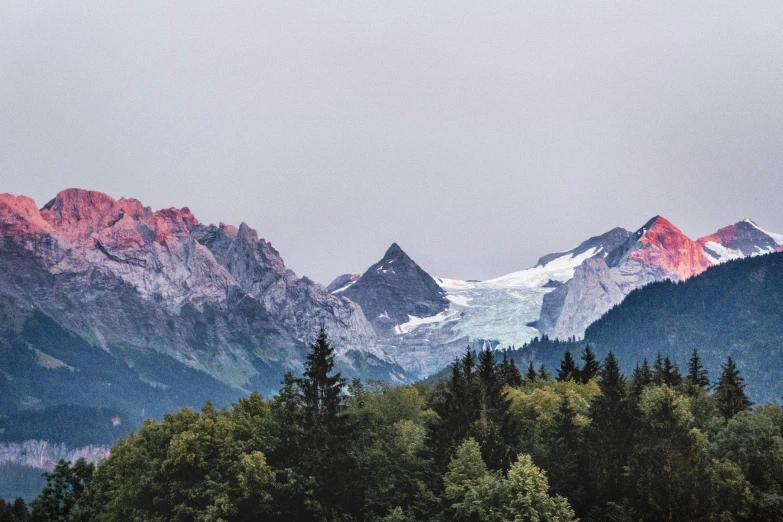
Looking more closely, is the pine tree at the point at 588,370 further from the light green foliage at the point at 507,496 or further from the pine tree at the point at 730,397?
the light green foliage at the point at 507,496

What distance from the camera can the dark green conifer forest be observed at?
9244cm

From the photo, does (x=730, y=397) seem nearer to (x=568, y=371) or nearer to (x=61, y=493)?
(x=568, y=371)

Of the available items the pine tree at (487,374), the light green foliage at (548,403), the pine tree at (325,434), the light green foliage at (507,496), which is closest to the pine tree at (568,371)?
the light green foliage at (548,403)

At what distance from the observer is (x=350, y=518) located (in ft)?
324

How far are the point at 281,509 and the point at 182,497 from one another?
11.9m

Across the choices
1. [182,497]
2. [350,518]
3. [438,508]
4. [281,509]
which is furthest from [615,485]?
[182,497]

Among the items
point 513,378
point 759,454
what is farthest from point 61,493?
point 759,454

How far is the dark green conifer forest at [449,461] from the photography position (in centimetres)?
9244

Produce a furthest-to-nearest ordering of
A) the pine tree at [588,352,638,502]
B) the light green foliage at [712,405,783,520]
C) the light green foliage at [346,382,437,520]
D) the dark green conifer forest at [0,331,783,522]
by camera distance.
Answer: the light green foliage at [346,382,437,520], the pine tree at [588,352,638,502], the light green foliage at [712,405,783,520], the dark green conifer forest at [0,331,783,522]

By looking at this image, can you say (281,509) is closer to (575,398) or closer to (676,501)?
(676,501)

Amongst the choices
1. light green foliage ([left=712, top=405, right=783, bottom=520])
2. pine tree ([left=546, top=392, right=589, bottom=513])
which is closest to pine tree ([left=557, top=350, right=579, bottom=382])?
light green foliage ([left=712, top=405, right=783, bottom=520])

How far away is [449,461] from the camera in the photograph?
100 meters

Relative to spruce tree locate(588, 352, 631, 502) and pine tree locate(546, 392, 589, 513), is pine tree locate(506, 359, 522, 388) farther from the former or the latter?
spruce tree locate(588, 352, 631, 502)

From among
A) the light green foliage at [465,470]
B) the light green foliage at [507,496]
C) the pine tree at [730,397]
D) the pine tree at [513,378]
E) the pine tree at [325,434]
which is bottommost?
the light green foliage at [507,496]
